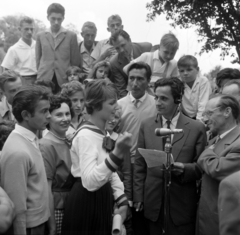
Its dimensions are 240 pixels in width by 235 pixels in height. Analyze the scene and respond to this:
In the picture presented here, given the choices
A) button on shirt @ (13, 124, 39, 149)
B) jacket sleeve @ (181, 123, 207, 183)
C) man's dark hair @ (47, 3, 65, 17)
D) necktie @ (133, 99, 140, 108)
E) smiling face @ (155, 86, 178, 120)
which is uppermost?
man's dark hair @ (47, 3, 65, 17)

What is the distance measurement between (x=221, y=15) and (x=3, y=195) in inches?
366

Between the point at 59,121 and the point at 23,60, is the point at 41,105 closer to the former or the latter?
the point at 59,121

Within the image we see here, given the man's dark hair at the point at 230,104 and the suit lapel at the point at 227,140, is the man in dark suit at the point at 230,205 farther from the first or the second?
the man's dark hair at the point at 230,104

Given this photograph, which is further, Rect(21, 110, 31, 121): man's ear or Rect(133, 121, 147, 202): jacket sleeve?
Rect(133, 121, 147, 202): jacket sleeve

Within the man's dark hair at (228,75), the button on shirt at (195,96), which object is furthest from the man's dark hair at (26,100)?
the button on shirt at (195,96)

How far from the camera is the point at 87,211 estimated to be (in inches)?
131

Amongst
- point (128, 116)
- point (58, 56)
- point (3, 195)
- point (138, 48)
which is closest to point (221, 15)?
point (138, 48)

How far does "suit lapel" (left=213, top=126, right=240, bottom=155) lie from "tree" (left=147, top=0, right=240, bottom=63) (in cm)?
745

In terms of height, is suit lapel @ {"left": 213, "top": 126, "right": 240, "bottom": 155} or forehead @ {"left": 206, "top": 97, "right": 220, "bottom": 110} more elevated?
forehead @ {"left": 206, "top": 97, "right": 220, "bottom": 110}

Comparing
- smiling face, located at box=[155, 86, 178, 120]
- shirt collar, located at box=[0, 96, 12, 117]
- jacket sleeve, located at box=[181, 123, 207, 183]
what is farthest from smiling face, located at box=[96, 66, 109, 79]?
jacket sleeve, located at box=[181, 123, 207, 183]

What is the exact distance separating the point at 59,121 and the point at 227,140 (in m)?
1.66

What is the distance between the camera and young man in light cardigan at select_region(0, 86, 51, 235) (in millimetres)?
2971

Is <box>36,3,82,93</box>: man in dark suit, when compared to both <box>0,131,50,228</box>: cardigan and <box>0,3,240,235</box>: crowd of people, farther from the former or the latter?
<box>0,131,50,228</box>: cardigan

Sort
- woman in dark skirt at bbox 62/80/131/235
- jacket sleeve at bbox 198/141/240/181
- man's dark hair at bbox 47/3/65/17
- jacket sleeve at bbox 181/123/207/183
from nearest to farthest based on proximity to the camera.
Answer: woman in dark skirt at bbox 62/80/131/235 → jacket sleeve at bbox 198/141/240/181 → jacket sleeve at bbox 181/123/207/183 → man's dark hair at bbox 47/3/65/17
